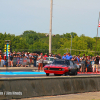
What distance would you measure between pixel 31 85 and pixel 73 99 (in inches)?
60.6

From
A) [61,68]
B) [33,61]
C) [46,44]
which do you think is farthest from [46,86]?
[46,44]

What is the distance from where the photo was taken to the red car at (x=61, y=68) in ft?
64.0

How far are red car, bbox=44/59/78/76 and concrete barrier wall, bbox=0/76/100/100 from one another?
7185 mm

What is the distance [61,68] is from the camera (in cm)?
1950

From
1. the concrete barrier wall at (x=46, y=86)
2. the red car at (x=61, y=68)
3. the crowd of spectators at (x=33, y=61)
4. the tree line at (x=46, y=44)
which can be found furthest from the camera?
the tree line at (x=46, y=44)

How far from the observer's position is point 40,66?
24969 mm

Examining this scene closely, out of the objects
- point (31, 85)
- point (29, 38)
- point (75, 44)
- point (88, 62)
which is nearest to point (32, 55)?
point (88, 62)

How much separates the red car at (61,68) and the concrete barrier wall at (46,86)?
719cm

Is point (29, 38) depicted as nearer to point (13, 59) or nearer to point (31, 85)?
point (13, 59)

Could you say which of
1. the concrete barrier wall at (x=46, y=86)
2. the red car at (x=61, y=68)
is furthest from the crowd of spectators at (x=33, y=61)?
the concrete barrier wall at (x=46, y=86)

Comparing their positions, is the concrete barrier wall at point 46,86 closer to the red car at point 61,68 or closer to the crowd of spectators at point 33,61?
the red car at point 61,68

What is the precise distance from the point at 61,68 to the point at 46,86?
9.23 meters

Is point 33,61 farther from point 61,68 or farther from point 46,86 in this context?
point 46,86

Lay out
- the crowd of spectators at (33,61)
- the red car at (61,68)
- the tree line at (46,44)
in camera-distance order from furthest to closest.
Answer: the tree line at (46,44), the crowd of spectators at (33,61), the red car at (61,68)
